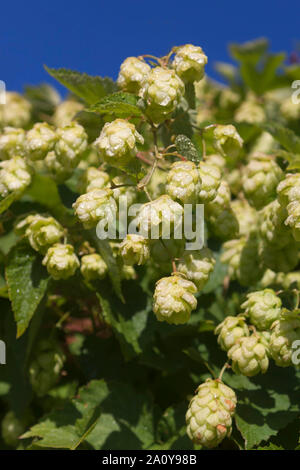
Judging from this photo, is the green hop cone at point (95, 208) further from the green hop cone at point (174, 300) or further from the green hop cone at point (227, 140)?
the green hop cone at point (227, 140)

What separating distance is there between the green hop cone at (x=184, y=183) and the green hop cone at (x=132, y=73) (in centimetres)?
34

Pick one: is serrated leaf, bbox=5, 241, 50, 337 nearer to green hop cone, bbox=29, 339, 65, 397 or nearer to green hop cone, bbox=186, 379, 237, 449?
green hop cone, bbox=29, 339, 65, 397

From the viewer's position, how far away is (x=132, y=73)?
4.97 feet

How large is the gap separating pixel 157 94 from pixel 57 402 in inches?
48.3

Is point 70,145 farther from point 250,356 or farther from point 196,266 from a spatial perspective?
point 250,356

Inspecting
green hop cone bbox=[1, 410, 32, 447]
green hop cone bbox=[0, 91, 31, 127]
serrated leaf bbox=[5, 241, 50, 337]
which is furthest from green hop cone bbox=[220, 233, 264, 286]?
green hop cone bbox=[0, 91, 31, 127]

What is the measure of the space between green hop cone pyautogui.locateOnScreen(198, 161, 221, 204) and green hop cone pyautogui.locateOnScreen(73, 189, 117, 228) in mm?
244

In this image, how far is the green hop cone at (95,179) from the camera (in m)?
1.54

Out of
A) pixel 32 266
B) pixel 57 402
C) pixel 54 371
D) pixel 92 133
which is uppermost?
pixel 92 133

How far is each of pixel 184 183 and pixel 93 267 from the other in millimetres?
443

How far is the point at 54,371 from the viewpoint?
1747mm

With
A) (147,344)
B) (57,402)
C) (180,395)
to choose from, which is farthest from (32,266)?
(180,395)

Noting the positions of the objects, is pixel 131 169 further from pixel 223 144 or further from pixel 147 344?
pixel 147 344

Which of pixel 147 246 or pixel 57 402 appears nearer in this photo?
pixel 147 246
